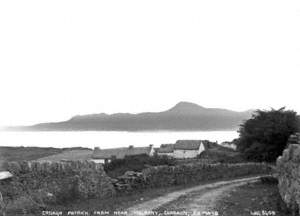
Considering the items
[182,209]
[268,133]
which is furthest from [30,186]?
[268,133]

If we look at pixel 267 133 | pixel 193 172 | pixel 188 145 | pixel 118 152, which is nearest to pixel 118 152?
pixel 118 152

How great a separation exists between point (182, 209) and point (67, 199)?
14.5 ft

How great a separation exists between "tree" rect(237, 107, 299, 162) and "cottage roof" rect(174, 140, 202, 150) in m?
43.9

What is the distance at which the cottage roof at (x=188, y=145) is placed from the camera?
88.4 m

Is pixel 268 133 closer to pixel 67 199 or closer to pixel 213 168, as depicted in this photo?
pixel 213 168

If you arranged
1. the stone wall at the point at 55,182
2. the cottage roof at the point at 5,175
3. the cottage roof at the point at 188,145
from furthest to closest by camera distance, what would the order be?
the cottage roof at the point at 188,145 < the stone wall at the point at 55,182 < the cottage roof at the point at 5,175

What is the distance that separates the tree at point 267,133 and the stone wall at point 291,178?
82.7 ft

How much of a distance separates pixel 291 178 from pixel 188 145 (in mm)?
75410

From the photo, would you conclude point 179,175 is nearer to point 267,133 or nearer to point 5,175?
point 5,175

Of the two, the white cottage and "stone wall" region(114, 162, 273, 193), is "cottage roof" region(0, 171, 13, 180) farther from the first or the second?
the white cottage

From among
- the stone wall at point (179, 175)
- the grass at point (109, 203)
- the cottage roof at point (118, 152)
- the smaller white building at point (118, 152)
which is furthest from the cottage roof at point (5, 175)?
the cottage roof at point (118, 152)

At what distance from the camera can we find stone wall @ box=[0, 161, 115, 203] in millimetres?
14305

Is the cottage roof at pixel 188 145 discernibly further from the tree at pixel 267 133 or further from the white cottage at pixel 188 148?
the tree at pixel 267 133

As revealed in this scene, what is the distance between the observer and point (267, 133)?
40969mm
